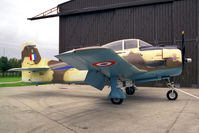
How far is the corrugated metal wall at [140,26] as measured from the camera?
11.9 metres

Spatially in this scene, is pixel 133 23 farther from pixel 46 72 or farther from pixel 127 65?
pixel 127 65

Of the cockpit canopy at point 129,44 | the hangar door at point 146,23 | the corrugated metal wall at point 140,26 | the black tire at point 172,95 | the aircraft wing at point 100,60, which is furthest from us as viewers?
the hangar door at point 146,23

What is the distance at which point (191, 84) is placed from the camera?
11742 mm

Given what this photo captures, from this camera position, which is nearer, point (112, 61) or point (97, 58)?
point (97, 58)

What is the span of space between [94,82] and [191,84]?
9.31 m

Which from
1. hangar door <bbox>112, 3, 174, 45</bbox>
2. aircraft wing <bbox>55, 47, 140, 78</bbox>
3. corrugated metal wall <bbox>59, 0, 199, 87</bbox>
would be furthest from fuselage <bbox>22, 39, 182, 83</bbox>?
hangar door <bbox>112, 3, 174, 45</bbox>

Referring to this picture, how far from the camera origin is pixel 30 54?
916 cm

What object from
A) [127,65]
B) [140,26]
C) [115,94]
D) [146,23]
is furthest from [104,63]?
[146,23]

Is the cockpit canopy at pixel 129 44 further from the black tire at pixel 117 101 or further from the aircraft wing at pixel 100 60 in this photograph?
the black tire at pixel 117 101

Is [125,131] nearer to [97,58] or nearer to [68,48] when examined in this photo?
[97,58]

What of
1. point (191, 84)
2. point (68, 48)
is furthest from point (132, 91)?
point (68, 48)

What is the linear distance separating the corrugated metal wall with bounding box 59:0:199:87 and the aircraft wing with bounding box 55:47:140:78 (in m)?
7.92

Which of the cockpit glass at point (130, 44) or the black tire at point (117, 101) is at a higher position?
the cockpit glass at point (130, 44)

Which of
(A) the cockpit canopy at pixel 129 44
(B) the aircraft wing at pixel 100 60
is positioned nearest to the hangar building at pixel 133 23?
(A) the cockpit canopy at pixel 129 44
